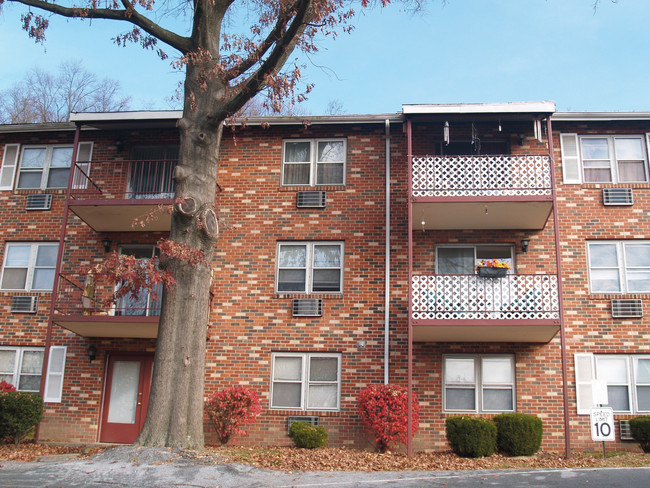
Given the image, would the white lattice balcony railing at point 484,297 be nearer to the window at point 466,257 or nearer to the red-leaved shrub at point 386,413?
the window at point 466,257

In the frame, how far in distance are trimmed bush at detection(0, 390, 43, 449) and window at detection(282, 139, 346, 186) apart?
7841 mm

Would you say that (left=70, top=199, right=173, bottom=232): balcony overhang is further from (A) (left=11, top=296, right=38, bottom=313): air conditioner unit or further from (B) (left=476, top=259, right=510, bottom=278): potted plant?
(B) (left=476, top=259, right=510, bottom=278): potted plant

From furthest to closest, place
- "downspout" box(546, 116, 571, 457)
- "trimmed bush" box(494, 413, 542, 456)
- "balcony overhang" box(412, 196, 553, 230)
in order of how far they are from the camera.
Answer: "balcony overhang" box(412, 196, 553, 230) < "trimmed bush" box(494, 413, 542, 456) < "downspout" box(546, 116, 571, 457)

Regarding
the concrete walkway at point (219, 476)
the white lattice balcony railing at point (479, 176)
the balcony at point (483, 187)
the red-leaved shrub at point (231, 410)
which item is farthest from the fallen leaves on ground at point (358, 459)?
the white lattice balcony railing at point (479, 176)

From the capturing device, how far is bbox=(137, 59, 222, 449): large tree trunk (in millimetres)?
12922

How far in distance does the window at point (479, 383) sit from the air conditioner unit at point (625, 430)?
2.34 meters

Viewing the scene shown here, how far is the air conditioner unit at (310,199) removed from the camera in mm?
17875

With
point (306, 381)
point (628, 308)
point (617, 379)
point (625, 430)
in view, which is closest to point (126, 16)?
point (306, 381)

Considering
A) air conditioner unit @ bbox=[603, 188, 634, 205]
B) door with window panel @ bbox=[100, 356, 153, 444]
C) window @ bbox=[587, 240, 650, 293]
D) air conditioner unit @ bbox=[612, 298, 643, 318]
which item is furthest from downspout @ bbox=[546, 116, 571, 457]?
door with window panel @ bbox=[100, 356, 153, 444]

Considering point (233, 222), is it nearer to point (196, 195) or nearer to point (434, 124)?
point (196, 195)

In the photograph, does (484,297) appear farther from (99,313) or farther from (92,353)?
(92,353)

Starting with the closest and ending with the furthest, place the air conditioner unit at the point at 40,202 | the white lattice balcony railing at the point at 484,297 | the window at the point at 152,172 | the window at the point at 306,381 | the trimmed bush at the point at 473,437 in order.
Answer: the trimmed bush at the point at 473,437 < the white lattice balcony railing at the point at 484,297 < the window at the point at 306,381 < the window at the point at 152,172 < the air conditioner unit at the point at 40,202

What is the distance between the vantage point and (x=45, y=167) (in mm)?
19062

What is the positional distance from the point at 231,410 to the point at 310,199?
17.9 feet
